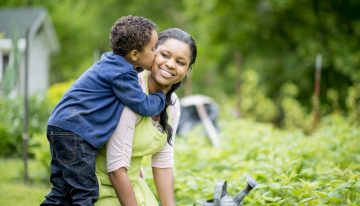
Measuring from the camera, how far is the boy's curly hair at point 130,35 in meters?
3.15

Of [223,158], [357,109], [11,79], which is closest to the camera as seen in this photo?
[223,158]

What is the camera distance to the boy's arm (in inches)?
121

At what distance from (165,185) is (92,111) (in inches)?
31.0

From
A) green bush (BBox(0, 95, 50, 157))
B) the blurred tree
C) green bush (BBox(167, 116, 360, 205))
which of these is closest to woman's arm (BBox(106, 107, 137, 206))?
green bush (BBox(167, 116, 360, 205))

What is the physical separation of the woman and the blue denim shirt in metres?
0.08

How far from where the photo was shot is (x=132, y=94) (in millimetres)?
3104

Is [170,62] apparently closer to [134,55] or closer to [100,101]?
[134,55]

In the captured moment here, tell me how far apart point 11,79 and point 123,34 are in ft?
23.4

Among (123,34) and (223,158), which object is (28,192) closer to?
(223,158)

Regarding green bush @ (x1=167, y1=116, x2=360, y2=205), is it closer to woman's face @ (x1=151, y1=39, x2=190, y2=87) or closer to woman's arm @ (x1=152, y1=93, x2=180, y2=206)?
woman's arm @ (x1=152, y1=93, x2=180, y2=206)

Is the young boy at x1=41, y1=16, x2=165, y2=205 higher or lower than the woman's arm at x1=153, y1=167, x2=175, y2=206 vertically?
higher

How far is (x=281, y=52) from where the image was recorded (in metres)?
22.9

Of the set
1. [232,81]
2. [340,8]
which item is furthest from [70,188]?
[232,81]

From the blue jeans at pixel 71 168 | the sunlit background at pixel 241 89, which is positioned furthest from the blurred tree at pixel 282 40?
the blue jeans at pixel 71 168
